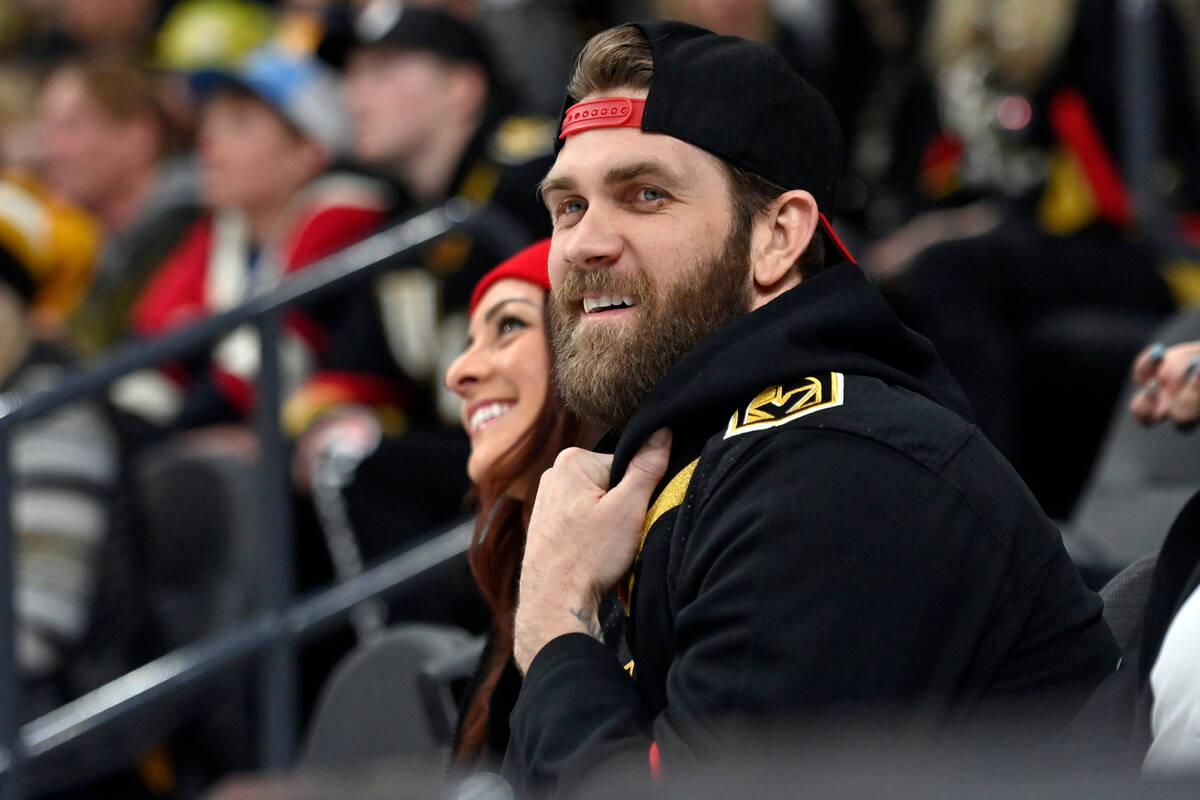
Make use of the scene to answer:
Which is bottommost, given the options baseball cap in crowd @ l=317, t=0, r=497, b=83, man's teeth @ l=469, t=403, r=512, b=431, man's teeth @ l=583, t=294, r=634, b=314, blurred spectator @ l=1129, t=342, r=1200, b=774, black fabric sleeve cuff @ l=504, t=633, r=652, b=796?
man's teeth @ l=469, t=403, r=512, b=431

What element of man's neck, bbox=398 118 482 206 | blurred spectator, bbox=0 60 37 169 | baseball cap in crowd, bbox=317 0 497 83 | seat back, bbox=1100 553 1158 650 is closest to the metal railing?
man's neck, bbox=398 118 482 206

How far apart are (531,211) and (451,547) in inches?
39.6

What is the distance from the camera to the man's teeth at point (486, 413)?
3146mm

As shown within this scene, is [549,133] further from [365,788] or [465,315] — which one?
[365,788]

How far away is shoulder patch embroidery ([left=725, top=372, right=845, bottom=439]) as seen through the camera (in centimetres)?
222

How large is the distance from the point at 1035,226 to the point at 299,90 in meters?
2.61

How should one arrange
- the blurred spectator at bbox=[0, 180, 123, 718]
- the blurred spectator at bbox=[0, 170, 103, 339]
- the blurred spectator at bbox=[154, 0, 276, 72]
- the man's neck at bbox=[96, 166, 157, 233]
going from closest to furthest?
the blurred spectator at bbox=[0, 180, 123, 718] < the blurred spectator at bbox=[0, 170, 103, 339] < the man's neck at bbox=[96, 166, 157, 233] < the blurred spectator at bbox=[154, 0, 276, 72]

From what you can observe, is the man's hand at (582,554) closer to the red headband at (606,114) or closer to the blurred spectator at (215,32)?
the red headband at (606,114)

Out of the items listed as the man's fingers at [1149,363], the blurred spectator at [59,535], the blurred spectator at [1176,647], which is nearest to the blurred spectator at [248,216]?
the blurred spectator at [59,535]

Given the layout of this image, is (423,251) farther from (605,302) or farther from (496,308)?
(605,302)

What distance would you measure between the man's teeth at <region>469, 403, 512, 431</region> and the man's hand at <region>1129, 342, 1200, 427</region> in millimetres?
1141

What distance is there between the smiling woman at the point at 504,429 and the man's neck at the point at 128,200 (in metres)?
4.22

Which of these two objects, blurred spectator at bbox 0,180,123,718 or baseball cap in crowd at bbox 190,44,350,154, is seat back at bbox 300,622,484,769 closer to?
blurred spectator at bbox 0,180,123,718

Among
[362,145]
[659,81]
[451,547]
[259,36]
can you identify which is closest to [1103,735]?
[659,81]
